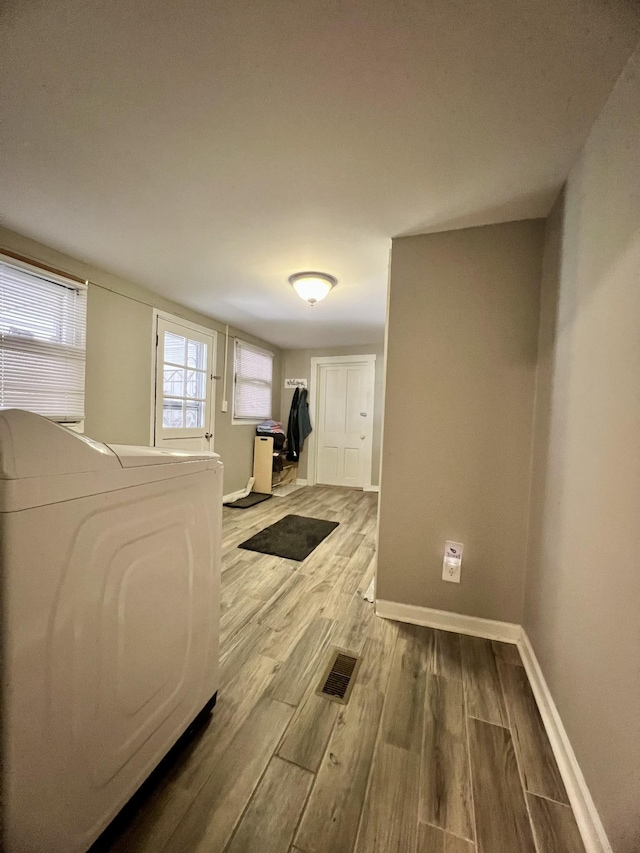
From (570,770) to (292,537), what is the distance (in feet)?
6.98

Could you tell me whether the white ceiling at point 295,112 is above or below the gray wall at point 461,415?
above

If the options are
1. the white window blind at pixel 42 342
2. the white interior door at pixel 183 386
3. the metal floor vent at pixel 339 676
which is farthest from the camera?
the white interior door at pixel 183 386

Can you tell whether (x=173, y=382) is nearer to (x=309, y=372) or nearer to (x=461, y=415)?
(x=309, y=372)

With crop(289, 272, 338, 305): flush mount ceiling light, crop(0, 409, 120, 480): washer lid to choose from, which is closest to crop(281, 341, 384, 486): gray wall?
crop(289, 272, 338, 305): flush mount ceiling light

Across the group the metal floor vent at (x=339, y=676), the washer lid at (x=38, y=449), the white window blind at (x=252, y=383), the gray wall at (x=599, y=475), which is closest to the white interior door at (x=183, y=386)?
the white window blind at (x=252, y=383)

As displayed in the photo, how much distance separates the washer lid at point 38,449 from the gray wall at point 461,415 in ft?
4.70

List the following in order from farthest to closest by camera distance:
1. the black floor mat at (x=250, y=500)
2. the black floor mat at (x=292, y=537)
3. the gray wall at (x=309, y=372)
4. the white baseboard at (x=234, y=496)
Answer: the gray wall at (x=309, y=372), the white baseboard at (x=234, y=496), the black floor mat at (x=250, y=500), the black floor mat at (x=292, y=537)

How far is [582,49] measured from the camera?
0.84 meters

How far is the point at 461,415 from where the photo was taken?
1640mm

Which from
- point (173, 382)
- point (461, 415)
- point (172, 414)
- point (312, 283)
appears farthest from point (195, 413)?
point (461, 415)

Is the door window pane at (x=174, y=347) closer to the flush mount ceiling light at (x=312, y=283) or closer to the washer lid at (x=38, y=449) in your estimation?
the flush mount ceiling light at (x=312, y=283)

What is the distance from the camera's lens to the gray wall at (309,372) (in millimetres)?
4711

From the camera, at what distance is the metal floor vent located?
1.22m

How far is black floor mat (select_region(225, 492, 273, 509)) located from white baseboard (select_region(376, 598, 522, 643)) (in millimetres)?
2360
